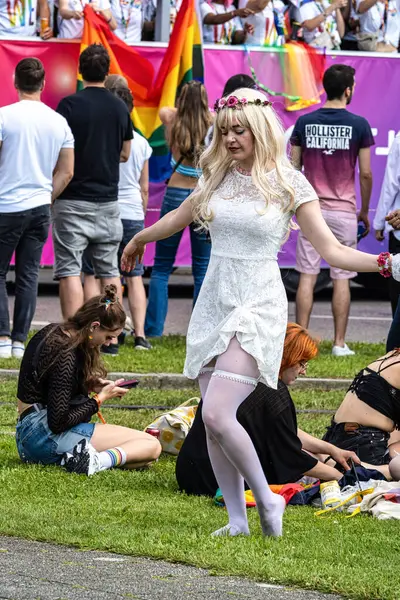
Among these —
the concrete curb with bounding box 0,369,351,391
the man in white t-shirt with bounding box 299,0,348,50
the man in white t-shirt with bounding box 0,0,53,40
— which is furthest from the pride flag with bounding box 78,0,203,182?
the concrete curb with bounding box 0,369,351,391

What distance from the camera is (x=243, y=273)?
5133 millimetres

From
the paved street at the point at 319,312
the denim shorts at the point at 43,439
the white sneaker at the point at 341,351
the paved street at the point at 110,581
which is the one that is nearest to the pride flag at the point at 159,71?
the paved street at the point at 319,312

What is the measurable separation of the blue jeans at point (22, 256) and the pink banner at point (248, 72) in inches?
154

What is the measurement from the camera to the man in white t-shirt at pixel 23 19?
1330 centimetres

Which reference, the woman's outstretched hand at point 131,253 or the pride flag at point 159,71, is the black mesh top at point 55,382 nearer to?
the woman's outstretched hand at point 131,253

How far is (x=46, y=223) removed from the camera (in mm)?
9844

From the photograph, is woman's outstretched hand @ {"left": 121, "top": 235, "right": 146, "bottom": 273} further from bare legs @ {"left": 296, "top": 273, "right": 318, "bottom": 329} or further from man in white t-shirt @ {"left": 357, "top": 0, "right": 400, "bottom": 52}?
man in white t-shirt @ {"left": 357, "top": 0, "right": 400, "bottom": 52}

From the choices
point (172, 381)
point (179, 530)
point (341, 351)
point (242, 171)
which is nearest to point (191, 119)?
point (341, 351)

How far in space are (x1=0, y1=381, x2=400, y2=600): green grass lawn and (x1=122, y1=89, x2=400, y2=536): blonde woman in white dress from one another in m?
0.26

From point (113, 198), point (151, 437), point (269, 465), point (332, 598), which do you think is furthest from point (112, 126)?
point (332, 598)

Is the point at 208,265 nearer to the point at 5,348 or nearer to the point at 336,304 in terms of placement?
the point at 5,348

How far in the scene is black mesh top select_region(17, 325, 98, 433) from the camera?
21.6 ft

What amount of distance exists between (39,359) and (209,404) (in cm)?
Result: 180

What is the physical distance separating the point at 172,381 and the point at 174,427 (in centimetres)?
194
